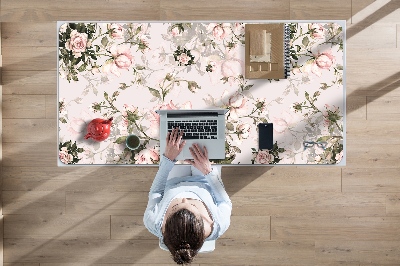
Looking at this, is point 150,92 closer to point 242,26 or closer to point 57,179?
point 242,26

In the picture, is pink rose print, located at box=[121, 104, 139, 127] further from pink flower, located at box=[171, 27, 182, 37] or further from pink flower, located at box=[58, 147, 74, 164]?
pink flower, located at box=[171, 27, 182, 37]

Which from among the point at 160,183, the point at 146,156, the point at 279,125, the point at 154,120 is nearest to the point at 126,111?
the point at 154,120

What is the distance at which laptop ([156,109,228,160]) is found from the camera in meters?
2.12

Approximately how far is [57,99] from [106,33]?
0.44 meters

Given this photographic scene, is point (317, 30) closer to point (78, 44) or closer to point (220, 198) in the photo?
point (220, 198)

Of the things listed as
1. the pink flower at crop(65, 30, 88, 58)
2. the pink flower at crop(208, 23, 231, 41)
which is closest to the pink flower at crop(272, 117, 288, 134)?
the pink flower at crop(208, 23, 231, 41)

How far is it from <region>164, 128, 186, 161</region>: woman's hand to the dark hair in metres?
0.48

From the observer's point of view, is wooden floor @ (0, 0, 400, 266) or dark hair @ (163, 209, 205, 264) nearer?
dark hair @ (163, 209, 205, 264)

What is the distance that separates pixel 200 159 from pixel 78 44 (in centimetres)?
88

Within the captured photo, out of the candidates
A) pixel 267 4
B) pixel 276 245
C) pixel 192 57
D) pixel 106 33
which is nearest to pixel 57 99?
pixel 106 33

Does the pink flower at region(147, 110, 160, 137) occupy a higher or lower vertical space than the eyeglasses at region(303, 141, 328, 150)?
higher

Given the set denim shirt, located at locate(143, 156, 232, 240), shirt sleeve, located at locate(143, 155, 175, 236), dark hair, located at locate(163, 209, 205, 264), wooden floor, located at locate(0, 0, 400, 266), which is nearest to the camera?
dark hair, located at locate(163, 209, 205, 264)

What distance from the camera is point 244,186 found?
243 cm

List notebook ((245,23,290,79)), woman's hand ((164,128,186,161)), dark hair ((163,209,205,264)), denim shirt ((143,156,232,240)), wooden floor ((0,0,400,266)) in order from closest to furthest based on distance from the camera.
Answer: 1. dark hair ((163,209,205,264))
2. denim shirt ((143,156,232,240))
3. woman's hand ((164,128,186,161))
4. notebook ((245,23,290,79))
5. wooden floor ((0,0,400,266))
